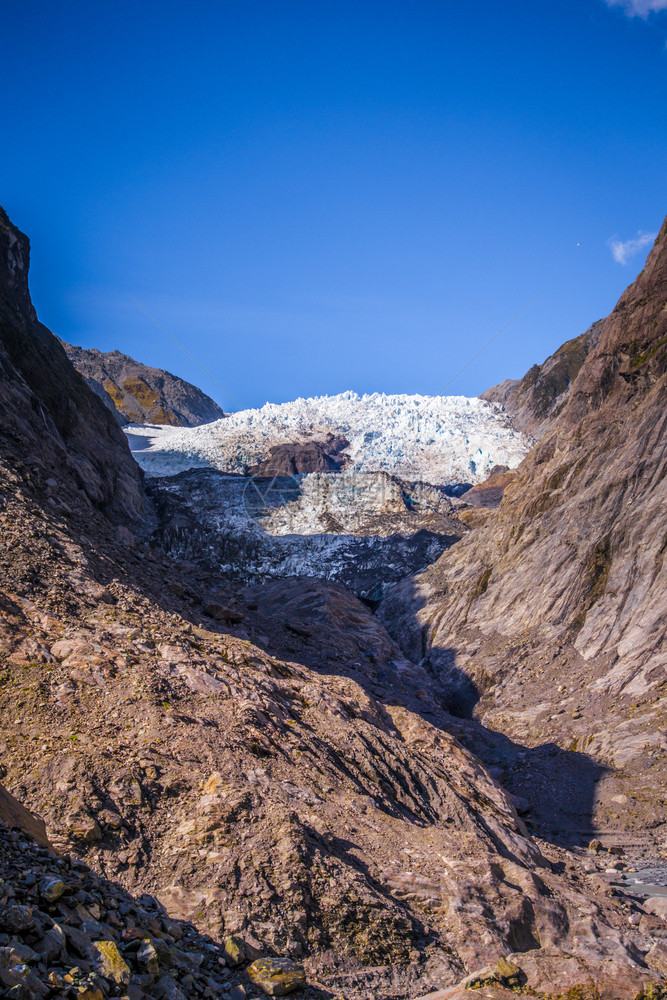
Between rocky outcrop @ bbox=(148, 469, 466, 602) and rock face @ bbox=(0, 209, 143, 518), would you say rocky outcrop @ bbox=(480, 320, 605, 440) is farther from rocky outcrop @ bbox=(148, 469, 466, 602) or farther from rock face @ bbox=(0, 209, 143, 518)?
rock face @ bbox=(0, 209, 143, 518)

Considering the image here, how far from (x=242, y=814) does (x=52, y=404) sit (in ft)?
82.1

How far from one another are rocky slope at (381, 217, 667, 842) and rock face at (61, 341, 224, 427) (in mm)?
72083

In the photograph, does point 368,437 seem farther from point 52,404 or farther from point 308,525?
point 52,404

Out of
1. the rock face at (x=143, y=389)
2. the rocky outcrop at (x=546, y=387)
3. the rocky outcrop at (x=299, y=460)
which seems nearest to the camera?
the rocky outcrop at (x=299, y=460)

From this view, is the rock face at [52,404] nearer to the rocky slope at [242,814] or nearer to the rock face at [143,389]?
the rocky slope at [242,814]

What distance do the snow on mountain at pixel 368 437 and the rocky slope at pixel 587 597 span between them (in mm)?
34873

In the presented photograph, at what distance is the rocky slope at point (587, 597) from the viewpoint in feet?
52.7

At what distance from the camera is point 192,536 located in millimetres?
41375

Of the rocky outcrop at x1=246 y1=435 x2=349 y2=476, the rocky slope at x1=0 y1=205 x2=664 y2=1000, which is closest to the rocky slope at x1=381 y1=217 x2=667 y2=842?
the rocky slope at x1=0 y1=205 x2=664 y2=1000

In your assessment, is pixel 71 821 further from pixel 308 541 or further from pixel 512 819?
pixel 308 541

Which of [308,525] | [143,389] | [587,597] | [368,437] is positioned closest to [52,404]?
[587,597]

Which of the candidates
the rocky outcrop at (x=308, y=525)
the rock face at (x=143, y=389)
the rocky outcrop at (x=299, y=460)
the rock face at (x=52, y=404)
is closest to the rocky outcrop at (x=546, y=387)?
the rocky outcrop at (x=299, y=460)

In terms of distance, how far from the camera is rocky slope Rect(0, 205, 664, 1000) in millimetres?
5836

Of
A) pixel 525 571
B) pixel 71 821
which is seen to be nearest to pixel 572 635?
pixel 525 571
